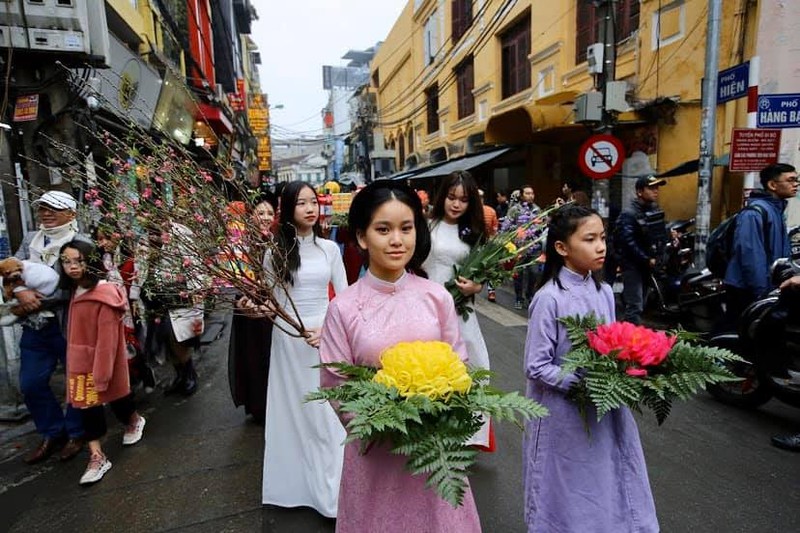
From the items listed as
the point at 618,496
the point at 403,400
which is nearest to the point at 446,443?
the point at 403,400

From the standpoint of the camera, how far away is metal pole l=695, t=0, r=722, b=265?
6.42 m

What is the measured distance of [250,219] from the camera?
2490 mm

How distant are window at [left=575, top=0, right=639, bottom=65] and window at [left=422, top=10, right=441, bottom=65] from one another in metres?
9.57

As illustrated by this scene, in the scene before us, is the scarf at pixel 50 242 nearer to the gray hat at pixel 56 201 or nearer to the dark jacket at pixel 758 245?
the gray hat at pixel 56 201

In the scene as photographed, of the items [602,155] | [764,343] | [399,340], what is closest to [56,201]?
[399,340]

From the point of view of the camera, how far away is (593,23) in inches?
389

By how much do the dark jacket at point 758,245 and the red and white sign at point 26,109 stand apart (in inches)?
268

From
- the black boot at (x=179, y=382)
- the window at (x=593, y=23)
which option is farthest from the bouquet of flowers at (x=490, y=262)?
the window at (x=593, y=23)

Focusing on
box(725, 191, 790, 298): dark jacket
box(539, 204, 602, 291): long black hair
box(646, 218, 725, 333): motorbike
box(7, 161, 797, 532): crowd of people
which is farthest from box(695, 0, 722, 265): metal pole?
box(539, 204, 602, 291): long black hair

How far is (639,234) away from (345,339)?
477cm

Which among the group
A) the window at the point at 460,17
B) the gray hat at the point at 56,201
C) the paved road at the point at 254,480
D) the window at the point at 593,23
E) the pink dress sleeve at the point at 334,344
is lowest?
the paved road at the point at 254,480

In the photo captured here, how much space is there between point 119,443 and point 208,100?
13433mm

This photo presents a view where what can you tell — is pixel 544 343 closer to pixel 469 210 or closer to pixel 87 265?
pixel 469 210

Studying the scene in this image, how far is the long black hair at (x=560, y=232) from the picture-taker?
2077 mm
